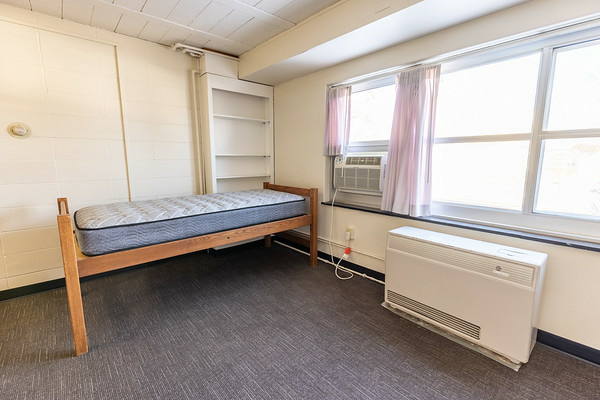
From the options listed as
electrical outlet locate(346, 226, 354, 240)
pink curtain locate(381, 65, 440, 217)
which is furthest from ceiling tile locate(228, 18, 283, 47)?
electrical outlet locate(346, 226, 354, 240)

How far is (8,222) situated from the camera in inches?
83.2

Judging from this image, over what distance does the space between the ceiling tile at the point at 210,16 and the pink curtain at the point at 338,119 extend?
1.19 metres

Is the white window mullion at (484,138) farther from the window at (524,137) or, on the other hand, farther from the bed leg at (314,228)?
the bed leg at (314,228)

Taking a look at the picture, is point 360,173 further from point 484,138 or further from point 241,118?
point 241,118

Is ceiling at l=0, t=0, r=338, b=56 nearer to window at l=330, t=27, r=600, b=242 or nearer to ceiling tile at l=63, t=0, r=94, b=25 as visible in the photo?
ceiling tile at l=63, t=0, r=94, b=25

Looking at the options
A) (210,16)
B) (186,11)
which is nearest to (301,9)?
(210,16)

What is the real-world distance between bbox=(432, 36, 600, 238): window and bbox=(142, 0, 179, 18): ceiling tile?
2215 millimetres

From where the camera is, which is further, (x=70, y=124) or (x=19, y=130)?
(x=70, y=124)

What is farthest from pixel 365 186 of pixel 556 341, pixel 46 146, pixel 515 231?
pixel 46 146

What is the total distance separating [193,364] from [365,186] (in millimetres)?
1938

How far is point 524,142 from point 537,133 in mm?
96

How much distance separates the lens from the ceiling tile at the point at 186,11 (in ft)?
6.49

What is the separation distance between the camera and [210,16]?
217 cm

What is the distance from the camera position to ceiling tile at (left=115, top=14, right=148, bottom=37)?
7.26ft
